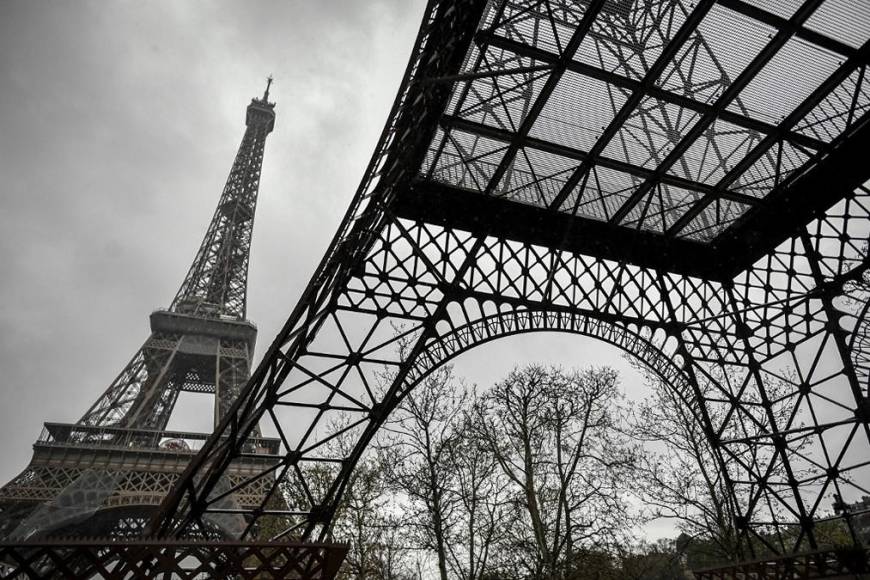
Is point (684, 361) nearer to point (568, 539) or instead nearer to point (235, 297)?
point (568, 539)

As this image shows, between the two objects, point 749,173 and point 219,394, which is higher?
point 219,394

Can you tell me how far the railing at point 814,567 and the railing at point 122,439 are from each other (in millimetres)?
24048

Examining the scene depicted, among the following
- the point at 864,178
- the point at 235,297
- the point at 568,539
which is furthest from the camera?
the point at 235,297

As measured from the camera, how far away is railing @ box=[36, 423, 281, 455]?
28922 mm

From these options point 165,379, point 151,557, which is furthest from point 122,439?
point 151,557

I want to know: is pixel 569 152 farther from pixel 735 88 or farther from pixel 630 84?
pixel 735 88

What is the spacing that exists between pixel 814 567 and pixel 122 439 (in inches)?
1320

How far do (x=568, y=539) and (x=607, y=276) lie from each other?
7211 mm

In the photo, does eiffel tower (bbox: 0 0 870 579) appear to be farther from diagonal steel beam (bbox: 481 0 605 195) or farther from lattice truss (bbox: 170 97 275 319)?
lattice truss (bbox: 170 97 275 319)

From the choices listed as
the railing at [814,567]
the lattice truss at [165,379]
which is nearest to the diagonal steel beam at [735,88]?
the railing at [814,567]

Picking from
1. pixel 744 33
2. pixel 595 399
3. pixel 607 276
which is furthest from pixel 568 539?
pixel 744 33

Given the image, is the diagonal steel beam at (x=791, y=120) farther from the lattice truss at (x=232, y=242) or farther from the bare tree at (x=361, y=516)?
the lattice truss at (x=232, y=242)

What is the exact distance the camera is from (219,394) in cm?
3484

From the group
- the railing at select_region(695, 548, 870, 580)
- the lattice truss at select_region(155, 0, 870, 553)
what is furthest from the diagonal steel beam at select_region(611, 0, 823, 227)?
the railing at select_region(695, 548, 870, 580)
